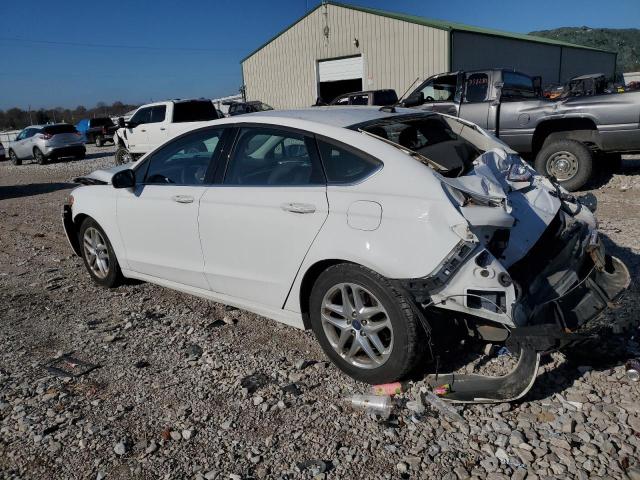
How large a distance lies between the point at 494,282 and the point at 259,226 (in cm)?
152

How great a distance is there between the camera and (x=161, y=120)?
1497 centimetres

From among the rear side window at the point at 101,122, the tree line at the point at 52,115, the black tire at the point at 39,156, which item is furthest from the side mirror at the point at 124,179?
the tree line at the point at 52,115

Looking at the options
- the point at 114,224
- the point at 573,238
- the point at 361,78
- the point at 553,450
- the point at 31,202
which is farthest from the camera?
the point at 361,78

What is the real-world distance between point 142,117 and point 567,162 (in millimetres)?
11753

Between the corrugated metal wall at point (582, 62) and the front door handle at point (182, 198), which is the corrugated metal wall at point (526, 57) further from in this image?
the front door handle at point (182, 198)

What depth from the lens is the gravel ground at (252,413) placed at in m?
2.59

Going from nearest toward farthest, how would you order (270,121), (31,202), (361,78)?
(270,121) < (31,202) < (361,78)

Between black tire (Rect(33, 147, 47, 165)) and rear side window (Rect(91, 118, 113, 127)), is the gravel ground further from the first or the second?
rear side window (Rect(91, 118, 113, 127))

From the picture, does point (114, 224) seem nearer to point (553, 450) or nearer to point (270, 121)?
point (270, 121)

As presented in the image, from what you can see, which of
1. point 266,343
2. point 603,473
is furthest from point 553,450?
point 266,343

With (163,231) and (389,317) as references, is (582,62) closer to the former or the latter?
(163,231)

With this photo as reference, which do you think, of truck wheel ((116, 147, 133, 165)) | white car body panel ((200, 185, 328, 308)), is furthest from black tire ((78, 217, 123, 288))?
truck wheel ((116, 147, 133, 165))

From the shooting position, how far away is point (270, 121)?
12.1 feet

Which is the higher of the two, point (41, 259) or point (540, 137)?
point (540, 137)
